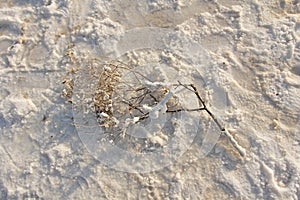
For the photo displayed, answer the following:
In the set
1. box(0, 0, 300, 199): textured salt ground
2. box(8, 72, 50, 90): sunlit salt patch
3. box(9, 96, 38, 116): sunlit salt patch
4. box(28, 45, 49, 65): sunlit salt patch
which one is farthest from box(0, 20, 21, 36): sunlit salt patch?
box(9, 96, 38, 116): sunlit salt patch

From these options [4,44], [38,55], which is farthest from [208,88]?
[4,44]

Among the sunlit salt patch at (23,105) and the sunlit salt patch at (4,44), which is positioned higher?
the sunlit salt patch at (4,44)

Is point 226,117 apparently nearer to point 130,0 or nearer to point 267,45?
point 267,45

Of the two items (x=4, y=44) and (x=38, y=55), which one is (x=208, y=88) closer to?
(x=38, y=55)

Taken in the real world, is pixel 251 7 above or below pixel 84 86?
above

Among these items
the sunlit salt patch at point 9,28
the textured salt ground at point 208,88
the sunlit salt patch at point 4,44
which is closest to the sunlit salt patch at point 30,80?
the textured salt ground at point 208,88

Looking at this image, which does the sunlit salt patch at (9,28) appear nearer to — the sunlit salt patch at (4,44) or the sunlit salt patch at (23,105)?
the sunlit salt patch at (4,44)

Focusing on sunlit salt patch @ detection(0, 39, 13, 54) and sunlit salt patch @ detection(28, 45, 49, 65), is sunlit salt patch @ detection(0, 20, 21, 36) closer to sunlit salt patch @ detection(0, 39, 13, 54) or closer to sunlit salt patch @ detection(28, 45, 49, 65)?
sunlit salt patch @ detection(0, 39, 13, 54)

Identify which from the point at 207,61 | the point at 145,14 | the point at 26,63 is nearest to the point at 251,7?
the point at 207,61
